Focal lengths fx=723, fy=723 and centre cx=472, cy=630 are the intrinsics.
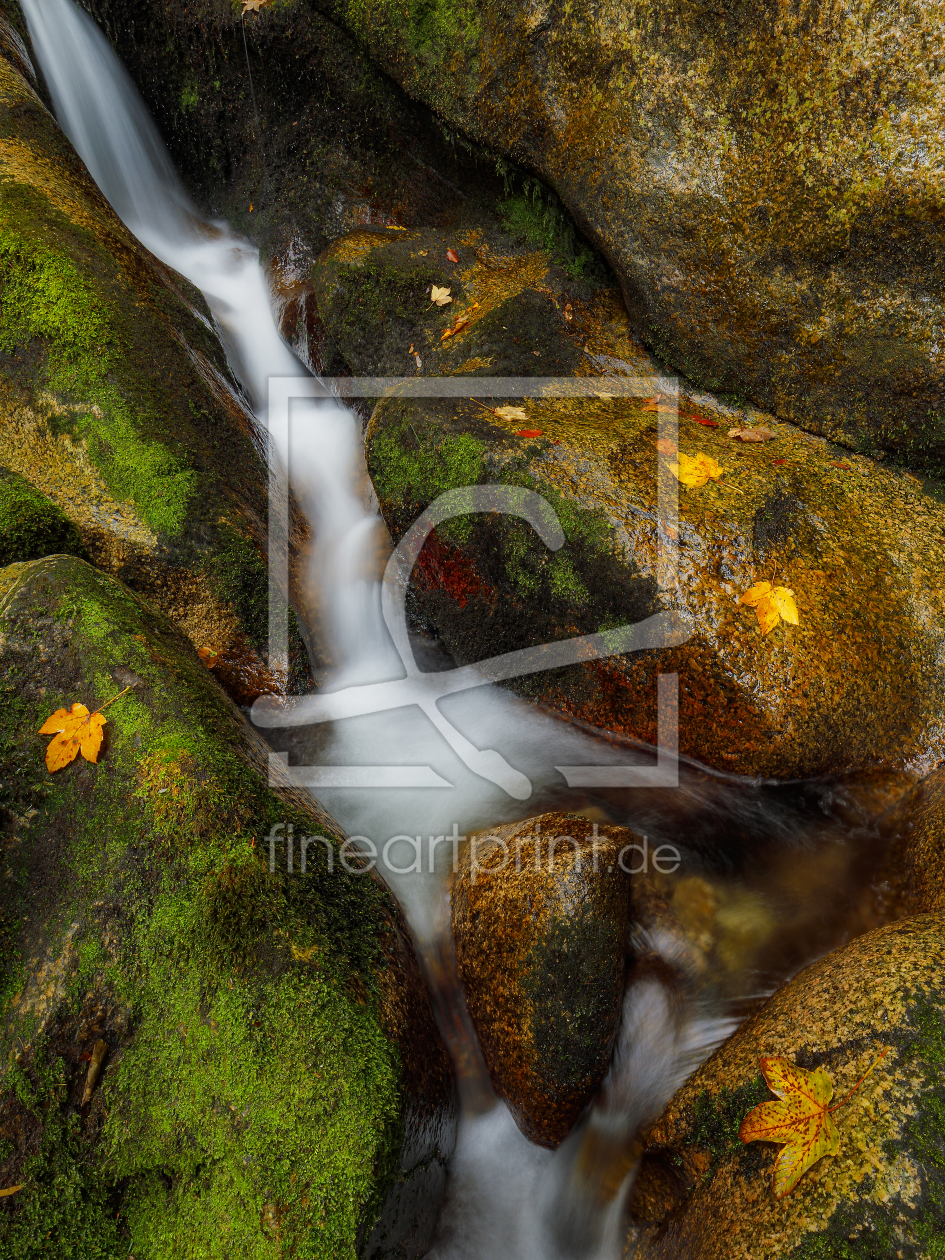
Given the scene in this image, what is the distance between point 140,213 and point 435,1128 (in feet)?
24.8

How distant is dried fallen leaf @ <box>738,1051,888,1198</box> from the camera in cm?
214

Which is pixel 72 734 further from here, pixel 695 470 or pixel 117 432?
pixel 695 470

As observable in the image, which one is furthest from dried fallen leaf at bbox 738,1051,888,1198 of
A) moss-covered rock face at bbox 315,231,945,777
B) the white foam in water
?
moss-covered rock face at bbox 315,231,945,777

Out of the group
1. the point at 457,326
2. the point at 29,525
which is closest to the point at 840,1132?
the point at 29,525

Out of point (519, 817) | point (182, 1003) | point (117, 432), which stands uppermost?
point (117, 432)

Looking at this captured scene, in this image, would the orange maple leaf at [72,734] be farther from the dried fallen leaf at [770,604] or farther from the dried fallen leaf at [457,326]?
the dried fallen leaf at [457,326]

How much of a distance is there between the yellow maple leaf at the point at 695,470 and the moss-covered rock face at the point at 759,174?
937 mm

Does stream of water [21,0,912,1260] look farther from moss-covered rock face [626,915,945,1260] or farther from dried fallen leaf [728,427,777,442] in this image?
dried fallen leaf [728,427,777,442]

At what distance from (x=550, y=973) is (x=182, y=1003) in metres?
1.34

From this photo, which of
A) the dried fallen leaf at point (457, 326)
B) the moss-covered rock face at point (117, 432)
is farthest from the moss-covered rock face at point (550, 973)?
the dried fallen leaf at point (457, 326)

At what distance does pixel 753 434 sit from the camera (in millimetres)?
4297

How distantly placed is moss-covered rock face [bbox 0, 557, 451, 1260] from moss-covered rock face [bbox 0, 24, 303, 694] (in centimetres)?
99

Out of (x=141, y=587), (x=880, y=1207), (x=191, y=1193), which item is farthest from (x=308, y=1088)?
(x=141, y=587)

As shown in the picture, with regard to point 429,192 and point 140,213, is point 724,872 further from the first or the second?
point 140,213
